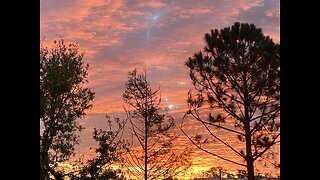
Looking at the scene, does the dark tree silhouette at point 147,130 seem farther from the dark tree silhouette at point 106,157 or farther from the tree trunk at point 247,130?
the tree trunk at point 247,130

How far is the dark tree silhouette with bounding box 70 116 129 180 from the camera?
26.3ft

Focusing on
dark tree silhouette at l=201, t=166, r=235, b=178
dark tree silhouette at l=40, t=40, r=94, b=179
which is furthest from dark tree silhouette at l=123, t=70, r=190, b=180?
dark tree silhouette at l=40, t=40, r=94, b=179

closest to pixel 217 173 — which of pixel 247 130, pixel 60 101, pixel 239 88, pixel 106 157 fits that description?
pixel 247 130

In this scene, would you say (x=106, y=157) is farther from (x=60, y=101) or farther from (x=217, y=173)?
Result: (x=217, y=173)

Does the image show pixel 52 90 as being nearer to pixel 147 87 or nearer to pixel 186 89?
pixel 147 87

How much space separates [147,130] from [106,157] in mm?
1033

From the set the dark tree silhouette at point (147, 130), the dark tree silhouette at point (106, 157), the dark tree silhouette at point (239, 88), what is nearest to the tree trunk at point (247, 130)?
the dark tree silhouette at point (239, 88)

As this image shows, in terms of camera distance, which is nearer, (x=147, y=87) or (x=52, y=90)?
(x=52, y=90)

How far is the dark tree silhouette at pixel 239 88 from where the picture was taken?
7871 mm

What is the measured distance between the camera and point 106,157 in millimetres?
8320

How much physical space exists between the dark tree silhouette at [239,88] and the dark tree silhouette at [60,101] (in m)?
2.19
